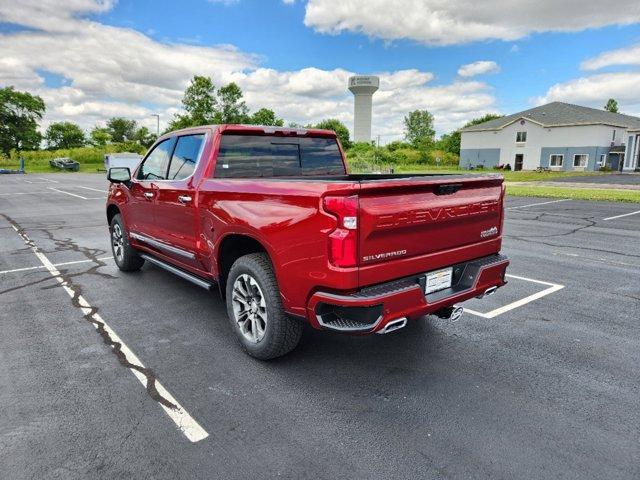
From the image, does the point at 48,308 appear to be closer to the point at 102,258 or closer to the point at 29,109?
the point at 102,258

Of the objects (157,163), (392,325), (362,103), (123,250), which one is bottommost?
(123,250)

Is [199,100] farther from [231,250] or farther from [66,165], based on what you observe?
[231,250]

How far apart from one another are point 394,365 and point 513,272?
3685 millimetres

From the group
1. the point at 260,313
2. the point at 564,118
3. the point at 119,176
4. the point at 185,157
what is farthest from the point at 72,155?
the point at 260,313

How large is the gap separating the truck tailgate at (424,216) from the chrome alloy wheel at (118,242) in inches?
182

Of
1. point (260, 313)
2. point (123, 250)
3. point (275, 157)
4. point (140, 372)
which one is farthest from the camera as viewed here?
point (123, 250)

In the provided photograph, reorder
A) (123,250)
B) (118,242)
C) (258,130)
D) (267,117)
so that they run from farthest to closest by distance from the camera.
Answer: (267,117) < (118,242) < (123,250) < (258,130)

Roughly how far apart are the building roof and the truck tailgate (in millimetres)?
50318

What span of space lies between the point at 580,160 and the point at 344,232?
52.6 meters

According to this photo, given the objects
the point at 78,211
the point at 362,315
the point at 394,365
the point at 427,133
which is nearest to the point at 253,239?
the point at 362,315

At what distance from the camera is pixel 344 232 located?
8.96 ft

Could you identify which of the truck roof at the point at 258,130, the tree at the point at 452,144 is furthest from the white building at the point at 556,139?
the truck roof at the point at 258,130

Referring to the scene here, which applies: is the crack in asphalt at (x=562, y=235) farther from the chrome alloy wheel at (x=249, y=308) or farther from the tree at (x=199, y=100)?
the tree at (x=199, y=100)

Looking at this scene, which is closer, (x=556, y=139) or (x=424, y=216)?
(x=424, y=216)
